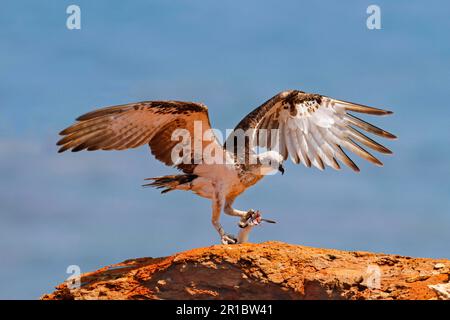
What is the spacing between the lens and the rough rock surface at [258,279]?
1544 cm

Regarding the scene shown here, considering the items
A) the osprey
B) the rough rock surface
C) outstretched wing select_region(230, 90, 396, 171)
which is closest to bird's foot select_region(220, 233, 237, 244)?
the osprey

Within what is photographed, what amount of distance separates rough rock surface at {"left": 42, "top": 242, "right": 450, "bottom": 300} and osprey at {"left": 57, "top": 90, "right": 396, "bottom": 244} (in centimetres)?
178

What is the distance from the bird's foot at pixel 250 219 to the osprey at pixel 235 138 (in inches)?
0.8

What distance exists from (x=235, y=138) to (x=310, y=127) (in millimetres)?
1784

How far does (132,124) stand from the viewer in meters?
17.4

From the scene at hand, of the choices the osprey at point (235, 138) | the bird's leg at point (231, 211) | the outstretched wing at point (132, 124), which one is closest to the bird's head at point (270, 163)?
the osprey at point (235, 138)

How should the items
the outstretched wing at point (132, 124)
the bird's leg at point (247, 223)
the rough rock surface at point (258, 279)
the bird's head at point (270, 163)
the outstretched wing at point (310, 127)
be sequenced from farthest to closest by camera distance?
the outstretched wing at point (310, 127) → the bird's head at point (270, 163) → the bird's leg at point (247, 223) → the outstretched wing at point (132, 124) → the rough rock surface at point (258, 279)

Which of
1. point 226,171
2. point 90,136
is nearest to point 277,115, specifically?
point 226,171

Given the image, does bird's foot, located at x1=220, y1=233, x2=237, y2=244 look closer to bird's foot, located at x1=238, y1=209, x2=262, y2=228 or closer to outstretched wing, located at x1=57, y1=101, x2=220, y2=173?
bird's foot, located at x1=238, y1=209, x2=262, y2=228

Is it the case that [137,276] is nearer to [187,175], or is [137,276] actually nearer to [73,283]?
[73,283]

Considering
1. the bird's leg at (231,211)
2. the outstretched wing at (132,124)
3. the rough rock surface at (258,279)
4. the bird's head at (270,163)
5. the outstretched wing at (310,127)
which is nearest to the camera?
the rough rock surface at (258,279)

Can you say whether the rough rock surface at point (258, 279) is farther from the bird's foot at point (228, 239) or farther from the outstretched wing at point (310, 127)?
the outstretched wing at point (310, 127)

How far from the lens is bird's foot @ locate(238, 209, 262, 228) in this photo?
1730 centimetres
